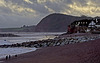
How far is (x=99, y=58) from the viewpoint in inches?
505

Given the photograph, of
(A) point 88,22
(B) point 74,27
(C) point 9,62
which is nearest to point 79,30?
(B) point 74,27

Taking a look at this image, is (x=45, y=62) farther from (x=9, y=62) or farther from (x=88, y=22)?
(x=88, y=22)

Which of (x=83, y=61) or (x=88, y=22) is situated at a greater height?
(x=88, y=22)

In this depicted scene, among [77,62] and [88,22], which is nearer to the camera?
[77,62]

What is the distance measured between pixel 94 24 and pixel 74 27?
6.67 metres

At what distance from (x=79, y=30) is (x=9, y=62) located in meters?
55.9

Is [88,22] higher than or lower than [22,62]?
higher

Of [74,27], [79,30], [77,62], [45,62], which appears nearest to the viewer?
[77,62]

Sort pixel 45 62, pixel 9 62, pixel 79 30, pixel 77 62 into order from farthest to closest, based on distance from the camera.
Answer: pixel 79 30, pixel 9 62, pixel 45 62, pixel 77 62

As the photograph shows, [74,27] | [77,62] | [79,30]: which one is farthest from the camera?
[74,27]

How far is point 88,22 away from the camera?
80.5 metres

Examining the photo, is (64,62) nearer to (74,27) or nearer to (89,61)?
(89,61)

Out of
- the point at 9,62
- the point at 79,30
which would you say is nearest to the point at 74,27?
the point at 79,30

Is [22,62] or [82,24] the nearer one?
[22,62]
